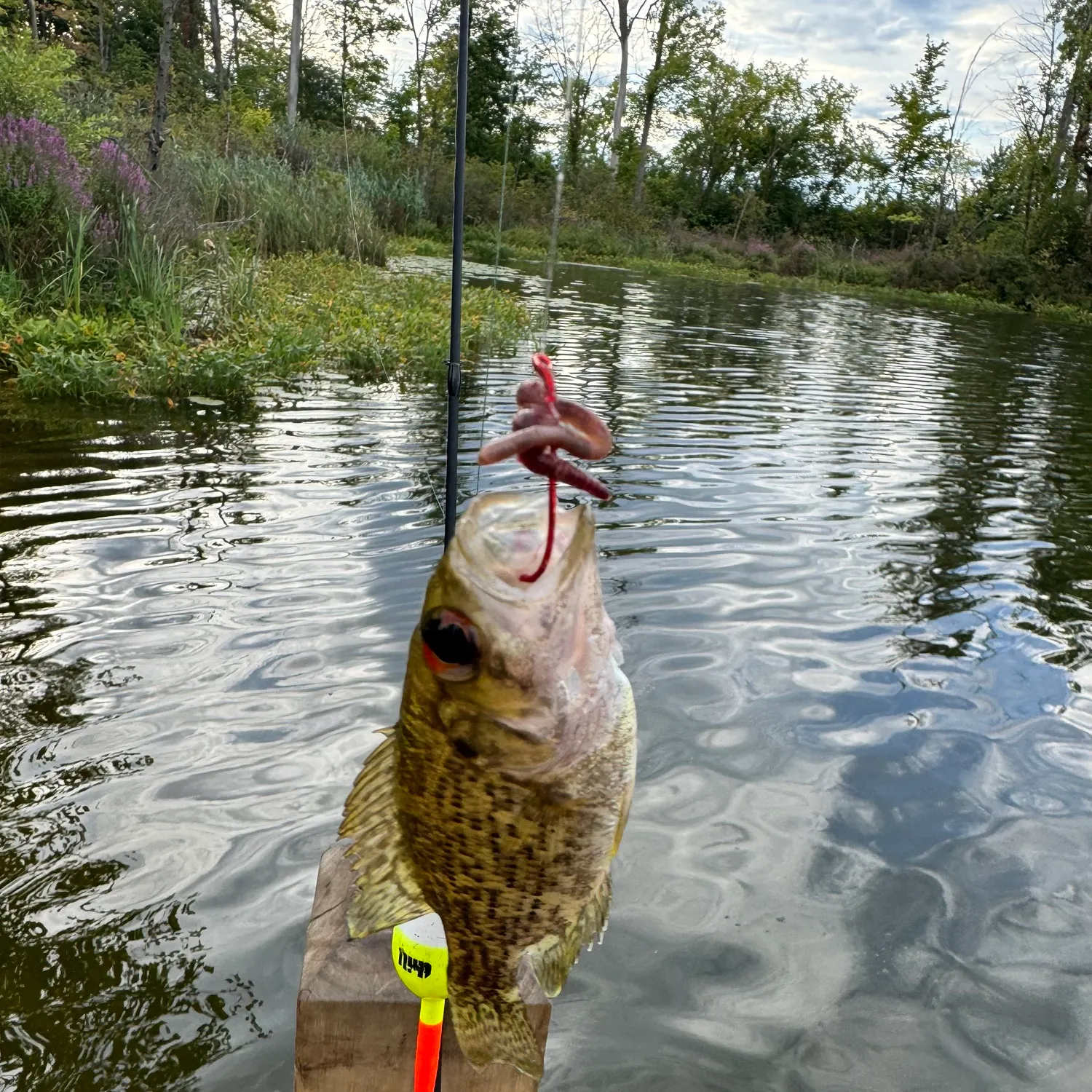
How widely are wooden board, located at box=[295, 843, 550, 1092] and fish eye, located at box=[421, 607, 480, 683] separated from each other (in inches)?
37.3

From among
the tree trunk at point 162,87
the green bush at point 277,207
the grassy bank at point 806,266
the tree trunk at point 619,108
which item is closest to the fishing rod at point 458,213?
the tree trunk at point 162,87

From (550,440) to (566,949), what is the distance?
876 mm

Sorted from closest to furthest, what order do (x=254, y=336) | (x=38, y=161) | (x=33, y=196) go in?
(x=33, y=196)
(x=38, y=161)
(x=254, y=336)

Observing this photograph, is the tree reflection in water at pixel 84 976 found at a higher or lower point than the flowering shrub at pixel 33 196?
lower

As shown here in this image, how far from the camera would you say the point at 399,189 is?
2681cm

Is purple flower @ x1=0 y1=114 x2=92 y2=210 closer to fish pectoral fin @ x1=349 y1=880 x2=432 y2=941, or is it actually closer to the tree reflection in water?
the tree reflection in water

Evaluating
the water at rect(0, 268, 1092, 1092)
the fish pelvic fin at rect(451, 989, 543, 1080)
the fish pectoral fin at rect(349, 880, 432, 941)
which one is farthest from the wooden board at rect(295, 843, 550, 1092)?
the water at rect(0, 268, 1092, 1092)

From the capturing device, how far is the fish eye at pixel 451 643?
119 centimetres

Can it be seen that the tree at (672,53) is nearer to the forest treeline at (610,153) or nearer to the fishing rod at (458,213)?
the forest treeline at (610,153)

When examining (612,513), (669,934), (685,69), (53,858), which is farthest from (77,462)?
(685,69)

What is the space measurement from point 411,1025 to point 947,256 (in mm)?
44894

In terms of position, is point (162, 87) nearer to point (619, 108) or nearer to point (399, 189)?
point (399, 189)

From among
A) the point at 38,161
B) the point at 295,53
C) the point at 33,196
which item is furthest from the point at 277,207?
the point at 295,53

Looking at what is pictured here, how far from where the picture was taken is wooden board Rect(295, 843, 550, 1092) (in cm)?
191
